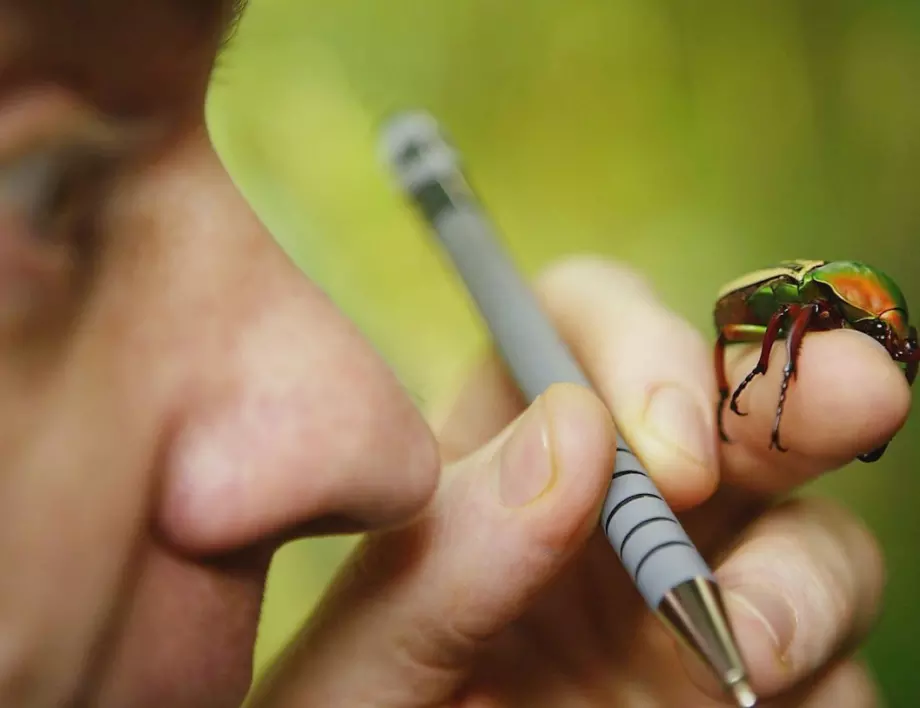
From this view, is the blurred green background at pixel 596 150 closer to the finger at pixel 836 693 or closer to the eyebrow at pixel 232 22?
the finger at pixel 836 693

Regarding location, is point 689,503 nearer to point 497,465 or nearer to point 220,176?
point 497,465

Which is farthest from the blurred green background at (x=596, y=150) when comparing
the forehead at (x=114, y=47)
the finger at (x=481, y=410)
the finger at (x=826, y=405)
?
the forehead at (x=114, y=47)

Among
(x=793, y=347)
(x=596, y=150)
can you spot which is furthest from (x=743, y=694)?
(x=596, y=150)

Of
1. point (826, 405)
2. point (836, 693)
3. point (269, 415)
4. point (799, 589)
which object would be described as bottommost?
point (836, 693)

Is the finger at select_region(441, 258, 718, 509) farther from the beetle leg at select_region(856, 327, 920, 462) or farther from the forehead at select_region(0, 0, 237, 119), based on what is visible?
the forehead at select_region(0, 0, 237, 119)

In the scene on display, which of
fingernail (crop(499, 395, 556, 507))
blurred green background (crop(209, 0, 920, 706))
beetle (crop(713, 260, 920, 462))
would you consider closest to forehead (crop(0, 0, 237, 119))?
fingernail (crop(499, 395, 556, 507))

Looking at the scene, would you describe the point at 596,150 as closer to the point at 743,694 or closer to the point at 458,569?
the point at 458,569
